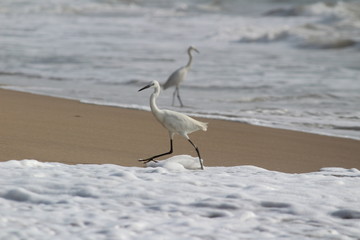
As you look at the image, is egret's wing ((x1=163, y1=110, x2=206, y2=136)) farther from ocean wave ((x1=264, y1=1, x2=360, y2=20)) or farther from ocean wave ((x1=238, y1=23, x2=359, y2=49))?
ocean wave ((x1=264, y1=1, x2=360, y2=20))

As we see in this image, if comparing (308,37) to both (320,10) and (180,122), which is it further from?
(180,122)

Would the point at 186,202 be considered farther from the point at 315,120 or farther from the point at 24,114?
the point at 315,120

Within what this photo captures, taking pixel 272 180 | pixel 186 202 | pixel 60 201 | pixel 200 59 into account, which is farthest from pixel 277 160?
pixel 200 59

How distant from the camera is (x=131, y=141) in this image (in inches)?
299

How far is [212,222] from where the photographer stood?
4629mm

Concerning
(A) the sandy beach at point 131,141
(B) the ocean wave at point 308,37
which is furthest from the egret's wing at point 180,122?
(B) the ocean wave at point 308,37

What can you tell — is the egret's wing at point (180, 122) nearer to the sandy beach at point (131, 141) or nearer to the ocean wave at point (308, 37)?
the sandy beach at point (131, 141)

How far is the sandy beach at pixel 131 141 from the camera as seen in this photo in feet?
22.0

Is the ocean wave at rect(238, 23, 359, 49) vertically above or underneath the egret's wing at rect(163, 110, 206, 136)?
above

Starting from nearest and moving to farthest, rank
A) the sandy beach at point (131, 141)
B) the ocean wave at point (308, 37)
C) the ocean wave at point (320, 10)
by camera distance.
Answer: the sandy beach at point (131, 141), the ocean wave at point (308, 37), the ocean wave at point (320, 10)

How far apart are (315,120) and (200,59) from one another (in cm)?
817

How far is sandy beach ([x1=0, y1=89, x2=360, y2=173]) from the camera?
6715 millimetres

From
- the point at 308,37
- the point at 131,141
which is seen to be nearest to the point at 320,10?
the point at 308,37

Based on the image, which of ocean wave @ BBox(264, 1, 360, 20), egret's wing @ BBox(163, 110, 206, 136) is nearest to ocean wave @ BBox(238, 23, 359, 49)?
ocean wave @ BBox(264, 1, 360, 20)
